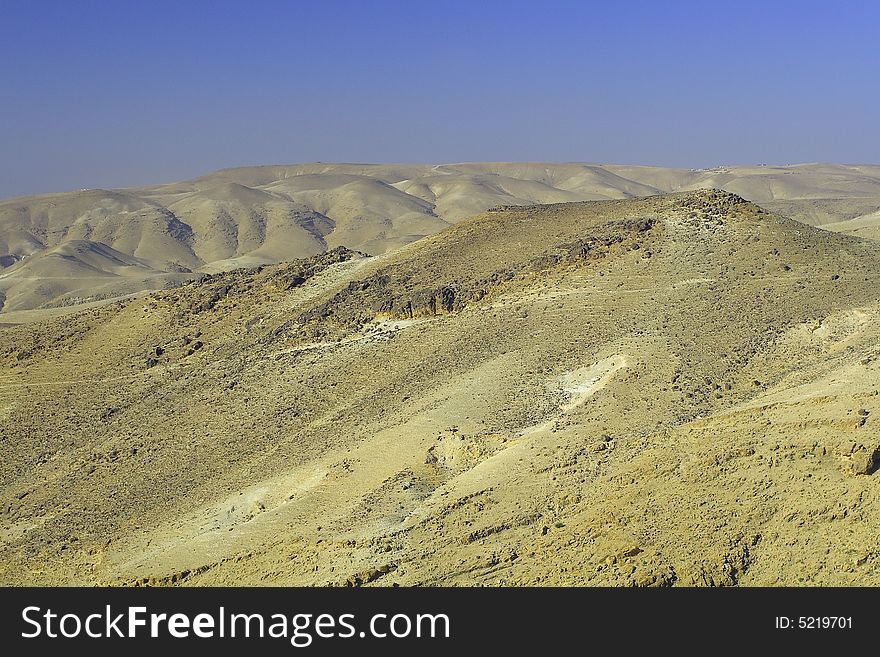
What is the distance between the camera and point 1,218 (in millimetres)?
116875

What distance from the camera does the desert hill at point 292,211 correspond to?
284 feet

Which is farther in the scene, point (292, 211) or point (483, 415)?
point (292, 211)

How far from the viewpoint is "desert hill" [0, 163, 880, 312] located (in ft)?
284

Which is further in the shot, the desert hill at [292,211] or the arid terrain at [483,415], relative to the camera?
the desert hill at [292,211]

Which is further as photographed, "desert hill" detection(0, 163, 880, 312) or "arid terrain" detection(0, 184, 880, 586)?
"desert hill" detection(0, 163, 880, 312)

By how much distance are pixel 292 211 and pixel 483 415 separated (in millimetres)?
101089

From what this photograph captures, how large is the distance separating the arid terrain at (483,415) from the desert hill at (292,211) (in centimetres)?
4479

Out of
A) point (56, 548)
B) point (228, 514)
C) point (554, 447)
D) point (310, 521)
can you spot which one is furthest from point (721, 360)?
point (56, 548)

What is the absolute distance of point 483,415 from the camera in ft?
61.7

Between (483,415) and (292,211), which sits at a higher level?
(292,211)

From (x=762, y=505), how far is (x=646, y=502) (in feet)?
4.86

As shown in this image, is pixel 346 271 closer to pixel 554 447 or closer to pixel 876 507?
pixel 554 447

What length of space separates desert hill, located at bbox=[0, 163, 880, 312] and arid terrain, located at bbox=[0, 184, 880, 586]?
147 ft

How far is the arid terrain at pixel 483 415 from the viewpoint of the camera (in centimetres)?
1163
